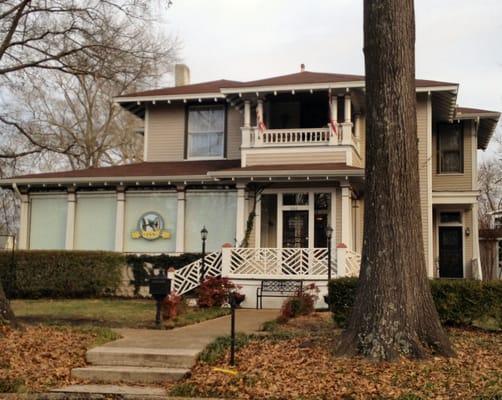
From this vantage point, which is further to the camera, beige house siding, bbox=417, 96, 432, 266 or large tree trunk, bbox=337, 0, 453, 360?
beige house siding, bbox=417, 96, 432, 266

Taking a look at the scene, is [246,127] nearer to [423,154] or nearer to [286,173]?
[286,173]

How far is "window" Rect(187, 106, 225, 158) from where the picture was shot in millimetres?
22562

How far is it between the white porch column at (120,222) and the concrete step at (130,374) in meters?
12.4

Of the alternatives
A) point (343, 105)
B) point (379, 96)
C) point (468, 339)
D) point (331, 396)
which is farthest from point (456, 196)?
point (331, 396)

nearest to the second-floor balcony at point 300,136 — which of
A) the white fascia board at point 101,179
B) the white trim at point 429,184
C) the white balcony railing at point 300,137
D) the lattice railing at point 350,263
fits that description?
the white balcony railing at point 300,137

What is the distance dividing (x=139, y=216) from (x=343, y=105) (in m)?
7.73


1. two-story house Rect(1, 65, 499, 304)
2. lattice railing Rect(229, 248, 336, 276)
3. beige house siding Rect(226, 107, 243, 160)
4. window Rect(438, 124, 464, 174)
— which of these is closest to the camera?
lattice railing Rect(229, 248, 336, 276)

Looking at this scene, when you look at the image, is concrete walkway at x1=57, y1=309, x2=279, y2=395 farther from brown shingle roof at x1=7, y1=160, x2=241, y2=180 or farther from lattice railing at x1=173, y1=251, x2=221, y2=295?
brown shingle roof at x1=7, y1=160, x2=241, y2=180

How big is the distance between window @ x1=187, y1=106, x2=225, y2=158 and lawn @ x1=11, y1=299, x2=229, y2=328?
6432mm

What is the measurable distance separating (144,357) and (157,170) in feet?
41.6

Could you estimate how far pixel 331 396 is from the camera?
23.4ft

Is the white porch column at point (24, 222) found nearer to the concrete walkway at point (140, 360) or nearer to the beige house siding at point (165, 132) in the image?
the beige house siding at point (165, 132)

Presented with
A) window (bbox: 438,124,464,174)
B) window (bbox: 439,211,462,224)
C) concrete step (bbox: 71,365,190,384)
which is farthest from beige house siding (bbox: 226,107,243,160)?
concrete step (bbox: 71,365,190,384)

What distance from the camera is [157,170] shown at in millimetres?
21203
